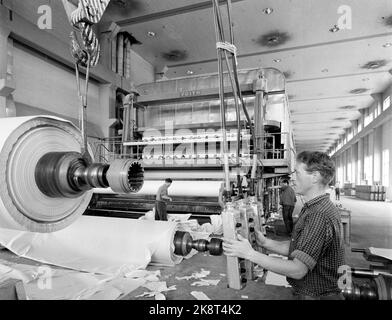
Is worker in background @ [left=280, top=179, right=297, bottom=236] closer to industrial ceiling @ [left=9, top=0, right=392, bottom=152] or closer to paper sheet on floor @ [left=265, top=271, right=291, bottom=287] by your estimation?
paper sheet on floor @ [left=265, top=271, right=291, bottom=287]

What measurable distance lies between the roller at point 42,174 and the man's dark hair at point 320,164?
126cm

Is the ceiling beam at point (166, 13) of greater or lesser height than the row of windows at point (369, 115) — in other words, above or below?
above

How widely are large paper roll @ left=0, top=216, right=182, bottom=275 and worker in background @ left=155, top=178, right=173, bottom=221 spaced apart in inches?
43.5

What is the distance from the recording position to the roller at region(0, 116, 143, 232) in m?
0.72

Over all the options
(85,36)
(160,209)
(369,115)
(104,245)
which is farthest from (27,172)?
(369,115)

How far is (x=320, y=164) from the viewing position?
1.74 metres

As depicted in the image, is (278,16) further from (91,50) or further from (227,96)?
(91,50)

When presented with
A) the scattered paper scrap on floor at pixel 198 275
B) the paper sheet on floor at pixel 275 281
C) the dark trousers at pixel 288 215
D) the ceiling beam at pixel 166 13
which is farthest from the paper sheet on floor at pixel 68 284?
the ceiling beam at pixel 166 13

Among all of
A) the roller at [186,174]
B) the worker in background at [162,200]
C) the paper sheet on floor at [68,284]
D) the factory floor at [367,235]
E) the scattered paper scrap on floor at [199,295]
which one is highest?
the roller at [186,174]

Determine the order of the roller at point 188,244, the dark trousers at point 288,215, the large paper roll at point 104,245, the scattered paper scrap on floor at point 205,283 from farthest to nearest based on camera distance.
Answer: the dark trousers at point 288,215
the large paper roll at point 104,245
the scattered paper scrap on floor at point 205,283
the roller at point 188,244

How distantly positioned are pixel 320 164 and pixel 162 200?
3.41 meters

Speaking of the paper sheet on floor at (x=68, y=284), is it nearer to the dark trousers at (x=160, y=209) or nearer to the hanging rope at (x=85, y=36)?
the dark trousers at (x=160, y=209)

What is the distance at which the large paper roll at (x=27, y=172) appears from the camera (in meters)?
0.71

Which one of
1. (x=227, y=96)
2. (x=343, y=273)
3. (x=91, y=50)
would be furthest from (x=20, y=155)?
(x=227, y=96)
